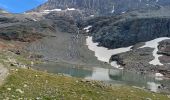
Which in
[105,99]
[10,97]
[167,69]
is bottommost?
[167,69]

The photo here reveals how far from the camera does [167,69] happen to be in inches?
7052

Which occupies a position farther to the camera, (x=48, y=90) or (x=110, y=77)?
(x=110, y=77)

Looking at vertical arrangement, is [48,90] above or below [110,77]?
above

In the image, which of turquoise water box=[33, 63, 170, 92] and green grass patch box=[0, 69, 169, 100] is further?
turquoise water box=[33, 63, 170, 92]

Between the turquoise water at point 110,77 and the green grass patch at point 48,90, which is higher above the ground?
the green grass patch at point 48,90

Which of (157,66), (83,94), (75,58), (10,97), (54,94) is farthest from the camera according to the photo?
(75,58)

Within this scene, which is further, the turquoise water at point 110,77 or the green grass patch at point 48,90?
the turquoise water at point 110,77

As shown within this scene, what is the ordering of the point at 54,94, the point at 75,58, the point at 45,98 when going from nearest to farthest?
1. the point at 45,98
2. the point at 54,94
3. the point at 75,58

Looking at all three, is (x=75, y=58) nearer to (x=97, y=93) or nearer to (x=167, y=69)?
(x=167, y=69)

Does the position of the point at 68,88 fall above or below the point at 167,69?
above

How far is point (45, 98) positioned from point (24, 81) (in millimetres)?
7180

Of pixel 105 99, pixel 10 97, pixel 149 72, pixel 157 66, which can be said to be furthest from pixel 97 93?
pixel 157 66

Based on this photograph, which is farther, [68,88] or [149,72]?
[149,72]

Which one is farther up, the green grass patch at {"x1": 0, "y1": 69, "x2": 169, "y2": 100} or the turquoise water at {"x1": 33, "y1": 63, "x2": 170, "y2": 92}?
the green grass patch at {"x1": 0, "y1": 69, "x2": 169, "y2": 100}
